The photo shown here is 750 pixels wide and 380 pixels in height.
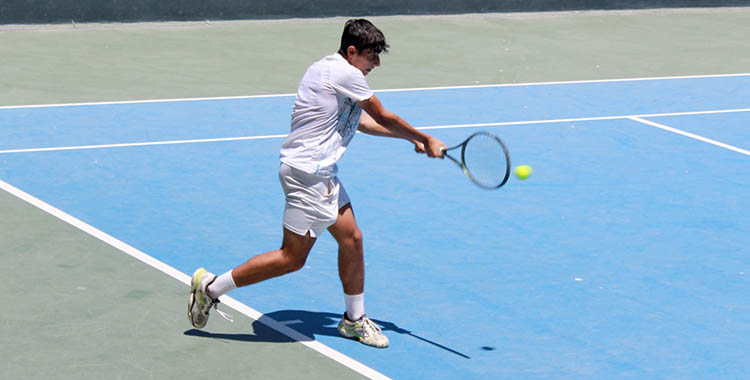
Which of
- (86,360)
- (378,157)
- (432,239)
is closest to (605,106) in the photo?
(378,157)

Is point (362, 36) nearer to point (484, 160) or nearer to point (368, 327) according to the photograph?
point (484, 160)

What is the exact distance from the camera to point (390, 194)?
9.04 meters

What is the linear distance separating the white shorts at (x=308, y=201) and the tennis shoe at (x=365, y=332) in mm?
569

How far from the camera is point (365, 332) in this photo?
19.8 feet

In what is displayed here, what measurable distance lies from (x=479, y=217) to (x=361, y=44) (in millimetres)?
3022

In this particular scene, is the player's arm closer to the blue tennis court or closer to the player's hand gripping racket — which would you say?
the player's hand gripping racket

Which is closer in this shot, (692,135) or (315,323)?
(315,323)

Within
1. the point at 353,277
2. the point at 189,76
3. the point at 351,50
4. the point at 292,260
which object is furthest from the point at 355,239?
the point at 189,76

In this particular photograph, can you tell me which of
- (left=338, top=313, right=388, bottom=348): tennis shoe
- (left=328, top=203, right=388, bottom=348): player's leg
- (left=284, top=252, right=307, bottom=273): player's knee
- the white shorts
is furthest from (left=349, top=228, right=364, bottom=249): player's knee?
(left=338, top=313, right=388, bottom=348): tennis shoe

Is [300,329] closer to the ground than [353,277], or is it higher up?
closer to the ground

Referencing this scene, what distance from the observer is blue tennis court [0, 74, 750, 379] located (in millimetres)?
6215

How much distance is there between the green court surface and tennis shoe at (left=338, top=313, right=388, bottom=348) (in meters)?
0.27

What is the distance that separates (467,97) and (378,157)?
305 cm

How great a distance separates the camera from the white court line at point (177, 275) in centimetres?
582
